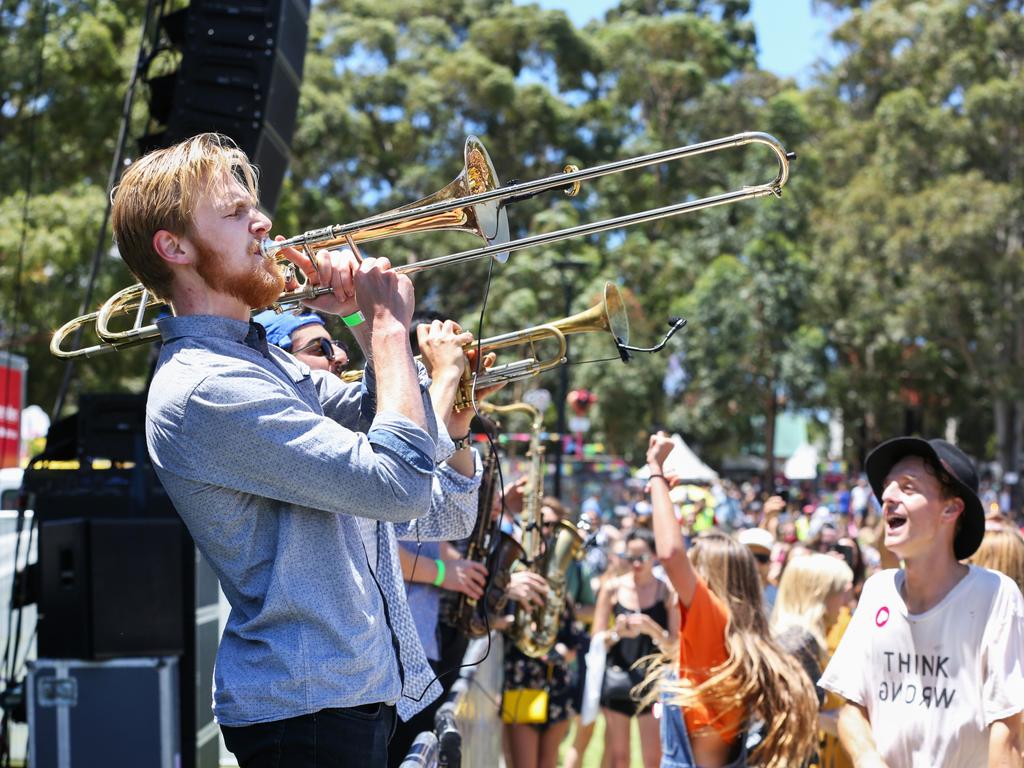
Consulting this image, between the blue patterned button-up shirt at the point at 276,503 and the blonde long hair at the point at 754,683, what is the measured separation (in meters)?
2.41

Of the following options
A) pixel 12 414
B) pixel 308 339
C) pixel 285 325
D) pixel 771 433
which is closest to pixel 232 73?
pixel 285 325

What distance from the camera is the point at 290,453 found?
85.7 inches

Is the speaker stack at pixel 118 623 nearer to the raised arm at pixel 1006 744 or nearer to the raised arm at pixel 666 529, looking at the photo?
the raised arm at pixel 666 529

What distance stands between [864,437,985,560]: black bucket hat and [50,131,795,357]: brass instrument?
45.5 inches

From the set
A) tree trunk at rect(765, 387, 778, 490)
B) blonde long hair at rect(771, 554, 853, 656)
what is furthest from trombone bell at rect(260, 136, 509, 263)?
tree trunk at rect(765, 387, 778, 490)

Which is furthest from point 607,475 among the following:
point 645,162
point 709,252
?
point 645,162

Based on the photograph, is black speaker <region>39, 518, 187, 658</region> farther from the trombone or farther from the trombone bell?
the trombone bell

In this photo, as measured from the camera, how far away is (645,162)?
277 cm

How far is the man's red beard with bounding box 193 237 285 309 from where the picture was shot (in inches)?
92.7

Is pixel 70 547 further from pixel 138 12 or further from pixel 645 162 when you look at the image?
pixel 138 12

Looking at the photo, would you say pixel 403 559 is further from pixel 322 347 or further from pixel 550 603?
pixel 550 603

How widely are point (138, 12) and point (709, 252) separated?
20.8 metres

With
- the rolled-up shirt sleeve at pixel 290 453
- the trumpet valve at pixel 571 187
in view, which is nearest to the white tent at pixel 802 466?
the trumpet valve at pixel 571 187

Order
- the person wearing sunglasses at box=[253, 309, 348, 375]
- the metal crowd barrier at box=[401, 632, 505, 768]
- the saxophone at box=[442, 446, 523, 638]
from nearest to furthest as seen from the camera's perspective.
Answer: the metal crowd barrier at box=[401, 632, 505, 768]
the person wearing sunglasses at box=[253, 309, 348, 375]
the saxophone at box=[442, 446, 523, 638]
